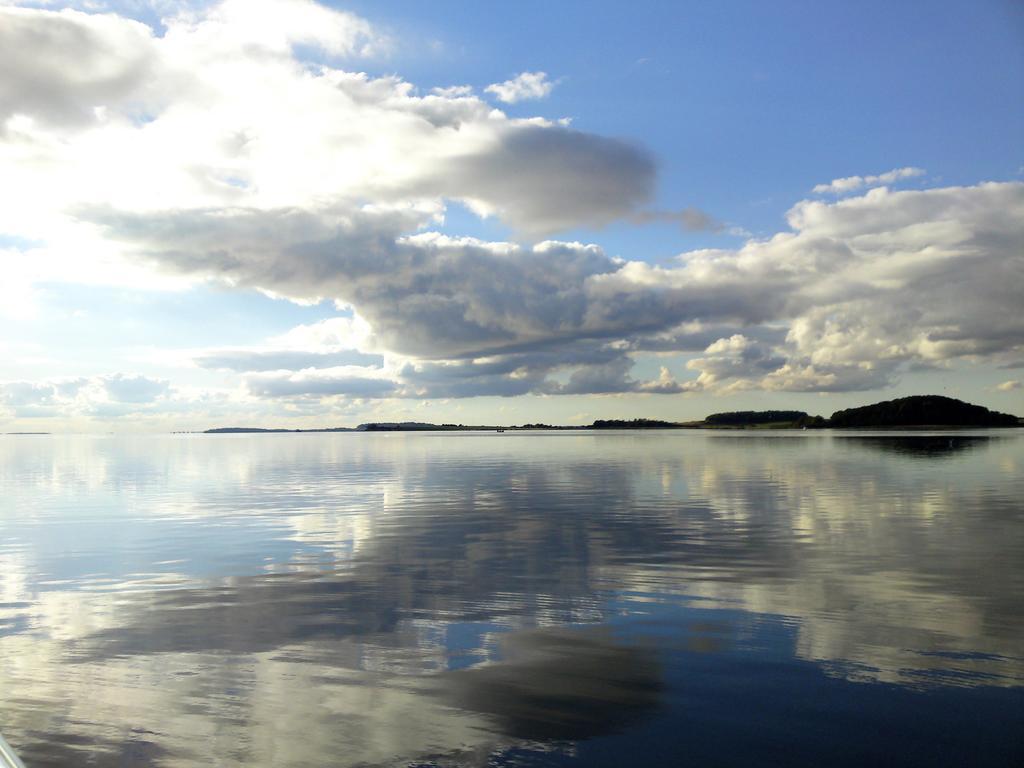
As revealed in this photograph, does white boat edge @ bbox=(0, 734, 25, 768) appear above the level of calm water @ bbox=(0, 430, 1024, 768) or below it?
above

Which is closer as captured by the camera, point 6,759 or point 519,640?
point 6,759

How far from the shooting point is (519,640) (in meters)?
17.6

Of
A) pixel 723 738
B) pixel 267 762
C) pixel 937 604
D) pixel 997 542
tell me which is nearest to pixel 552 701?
pixel 723 738

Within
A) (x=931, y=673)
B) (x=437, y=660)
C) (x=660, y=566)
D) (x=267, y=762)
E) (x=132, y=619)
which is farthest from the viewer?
(x=660, y=566)

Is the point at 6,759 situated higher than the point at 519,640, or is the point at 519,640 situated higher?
the point at 6,759

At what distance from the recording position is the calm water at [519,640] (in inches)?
480

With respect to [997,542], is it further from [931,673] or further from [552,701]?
[552,701]

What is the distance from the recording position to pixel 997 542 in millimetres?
30922

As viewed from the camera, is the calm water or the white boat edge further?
the calm water

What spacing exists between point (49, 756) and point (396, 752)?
5703 mm

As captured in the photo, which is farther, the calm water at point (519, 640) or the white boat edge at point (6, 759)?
the calm water at point (519, 640)

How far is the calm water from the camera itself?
1218 cm

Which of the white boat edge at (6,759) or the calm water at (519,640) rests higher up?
the white boat edge at (6,759)

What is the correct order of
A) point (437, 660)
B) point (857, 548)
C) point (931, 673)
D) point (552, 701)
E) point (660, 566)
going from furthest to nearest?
point (857, 548), point (660, 566), point (437, 660), point (931, 673), point (552, 701)
